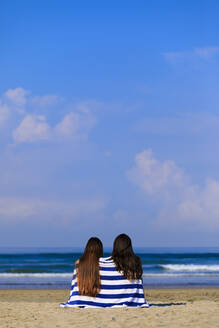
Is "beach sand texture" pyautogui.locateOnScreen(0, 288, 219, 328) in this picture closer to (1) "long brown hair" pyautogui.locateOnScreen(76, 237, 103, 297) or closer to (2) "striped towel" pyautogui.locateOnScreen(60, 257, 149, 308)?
(2) "striped towel" pyautogui.locateOnScreen(60, 257, 149, 308)

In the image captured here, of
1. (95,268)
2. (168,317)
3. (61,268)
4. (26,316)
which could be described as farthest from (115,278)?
(61,268)

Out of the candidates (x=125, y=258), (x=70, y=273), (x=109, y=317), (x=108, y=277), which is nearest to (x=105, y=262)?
(x=108, y=277)

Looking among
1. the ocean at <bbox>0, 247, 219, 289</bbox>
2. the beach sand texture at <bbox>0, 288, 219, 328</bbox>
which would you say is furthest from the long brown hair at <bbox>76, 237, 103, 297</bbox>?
the ocean at <bbox>0, 247, 219, 289</bbox>

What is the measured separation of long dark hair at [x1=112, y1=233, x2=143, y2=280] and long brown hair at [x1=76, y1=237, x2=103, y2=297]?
0.83ft

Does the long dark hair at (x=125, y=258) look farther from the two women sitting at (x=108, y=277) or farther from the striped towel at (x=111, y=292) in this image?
the striped towel at (x=111, y=292)

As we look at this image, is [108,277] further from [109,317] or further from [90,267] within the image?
[109,317]

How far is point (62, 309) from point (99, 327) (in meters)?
1.66

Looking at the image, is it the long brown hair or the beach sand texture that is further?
the long brown hair

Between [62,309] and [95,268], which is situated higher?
[95,268]

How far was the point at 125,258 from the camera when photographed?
759 centimetres

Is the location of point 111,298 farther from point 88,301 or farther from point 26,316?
point 26,316

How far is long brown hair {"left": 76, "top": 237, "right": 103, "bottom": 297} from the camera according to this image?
7547mm

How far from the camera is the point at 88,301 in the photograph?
25.7 feet

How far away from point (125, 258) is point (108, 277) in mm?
422
